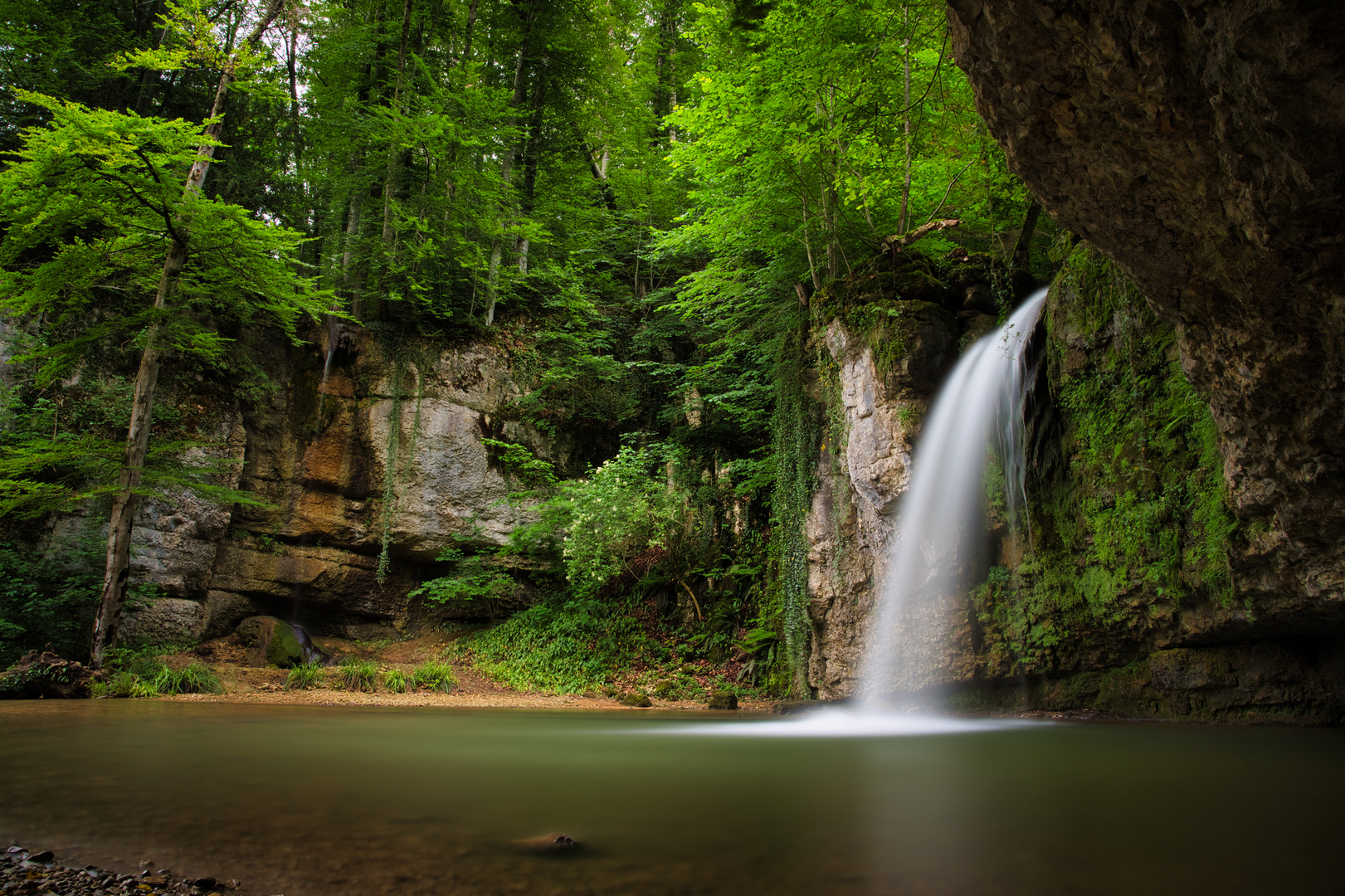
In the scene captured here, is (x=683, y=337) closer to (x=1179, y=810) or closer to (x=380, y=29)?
(x=380, y=29)

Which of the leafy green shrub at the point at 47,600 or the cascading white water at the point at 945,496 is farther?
the leafy green shrub at the point at 47,600

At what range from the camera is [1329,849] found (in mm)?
2459

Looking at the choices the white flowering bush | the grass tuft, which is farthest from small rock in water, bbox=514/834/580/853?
the white flowering bush

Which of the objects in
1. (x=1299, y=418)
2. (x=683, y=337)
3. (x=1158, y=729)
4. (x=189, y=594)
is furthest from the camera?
(x=683, y=337)

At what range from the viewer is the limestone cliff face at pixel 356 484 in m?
14.9

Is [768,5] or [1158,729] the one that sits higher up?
[768,5]

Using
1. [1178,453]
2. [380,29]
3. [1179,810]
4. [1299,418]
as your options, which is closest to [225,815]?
[1179,810]

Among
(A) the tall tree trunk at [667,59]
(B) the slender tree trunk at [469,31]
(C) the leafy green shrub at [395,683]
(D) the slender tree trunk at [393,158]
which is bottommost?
(C) the leafy green shrub at [395,683]

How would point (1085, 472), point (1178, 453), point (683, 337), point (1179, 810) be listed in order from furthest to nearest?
point (683, 337), point (1085, 472), point (1178, 453), point (1179, 810)

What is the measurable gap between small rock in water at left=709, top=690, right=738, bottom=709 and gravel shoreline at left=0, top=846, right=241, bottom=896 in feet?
31.0

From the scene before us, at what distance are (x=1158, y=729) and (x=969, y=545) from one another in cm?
298

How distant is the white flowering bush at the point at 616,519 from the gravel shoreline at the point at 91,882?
11.5m

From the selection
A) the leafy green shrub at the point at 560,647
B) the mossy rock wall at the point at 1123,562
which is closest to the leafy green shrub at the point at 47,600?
the leafy green shrub at the point at 560,647

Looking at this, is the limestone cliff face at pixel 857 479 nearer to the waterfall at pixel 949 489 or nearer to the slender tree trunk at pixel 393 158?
the waterfall at pixel 949 489
